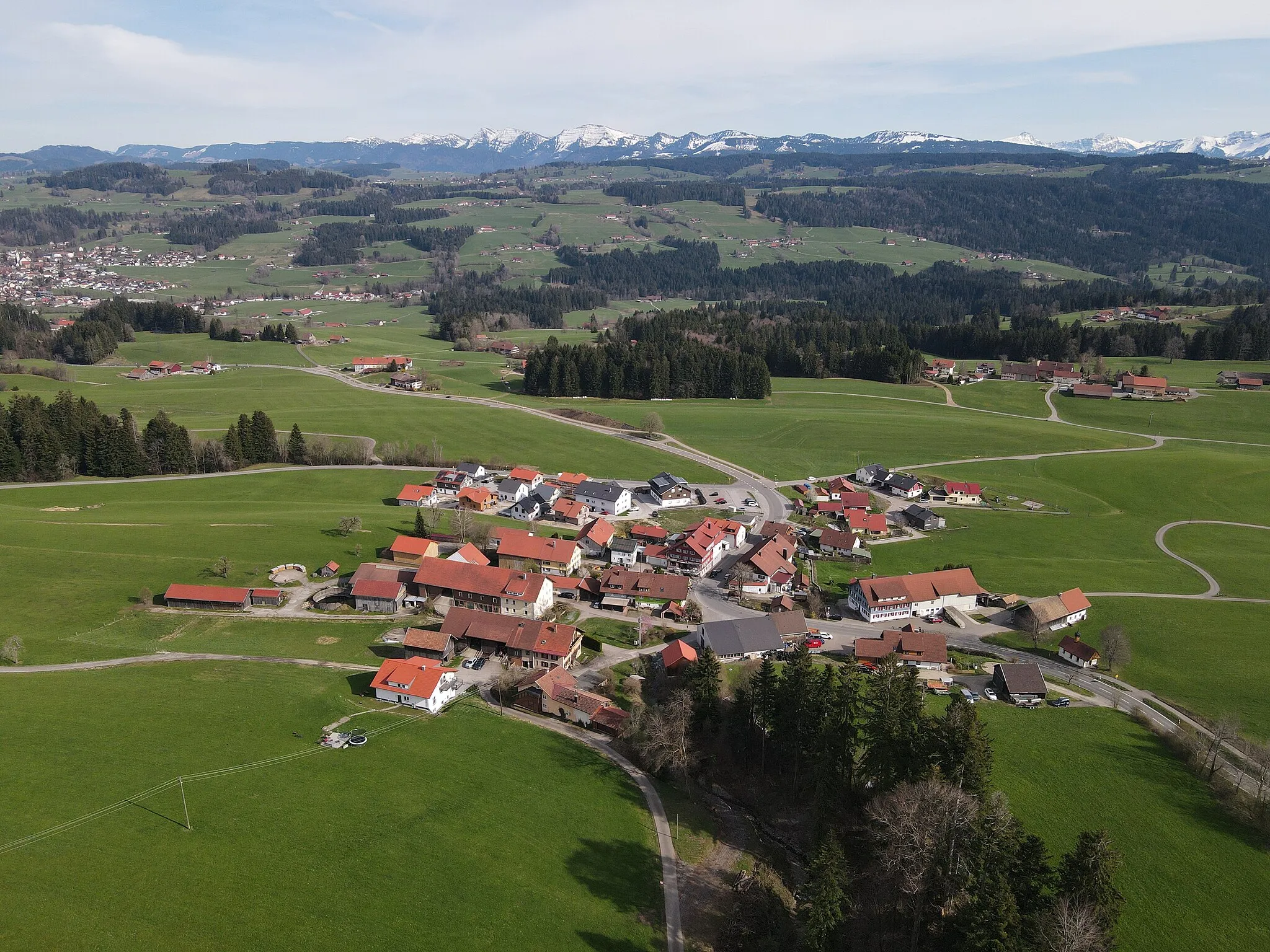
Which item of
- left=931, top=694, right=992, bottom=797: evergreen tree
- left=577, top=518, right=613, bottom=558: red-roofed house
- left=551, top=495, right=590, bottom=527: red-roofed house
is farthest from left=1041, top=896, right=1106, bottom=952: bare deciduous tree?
left=551, top=495, right=590, bottom=527: red-roofed house

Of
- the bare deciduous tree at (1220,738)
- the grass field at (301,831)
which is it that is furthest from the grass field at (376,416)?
the bare deciduous tree at (1220,738)

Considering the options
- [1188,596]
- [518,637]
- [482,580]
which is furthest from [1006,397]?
[518,637]

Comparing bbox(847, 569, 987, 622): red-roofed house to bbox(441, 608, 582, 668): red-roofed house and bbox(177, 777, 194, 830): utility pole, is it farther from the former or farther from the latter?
bbox(177, 777, 194, 830): utility pole

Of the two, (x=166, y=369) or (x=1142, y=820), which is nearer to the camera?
(x=1142, y=820)

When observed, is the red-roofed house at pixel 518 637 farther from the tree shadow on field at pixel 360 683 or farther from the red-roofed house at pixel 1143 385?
the red-roofed house at pixel 1143 385

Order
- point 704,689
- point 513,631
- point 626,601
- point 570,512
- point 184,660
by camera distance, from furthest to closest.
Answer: point 570,512 → point 626,601 → point 513,631 → point 184,660 → point 704,689

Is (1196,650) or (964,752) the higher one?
(964,752)

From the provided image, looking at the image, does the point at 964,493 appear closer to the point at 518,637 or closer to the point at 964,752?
the point at 518,637
